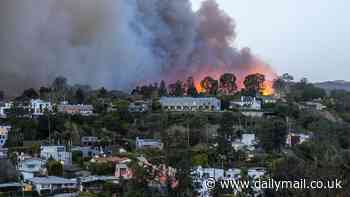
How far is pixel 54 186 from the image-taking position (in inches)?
694

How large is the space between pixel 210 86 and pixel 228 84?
0.83m

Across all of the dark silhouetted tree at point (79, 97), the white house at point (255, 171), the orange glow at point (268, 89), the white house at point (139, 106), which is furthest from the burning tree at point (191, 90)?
the white house at point (255, 171)

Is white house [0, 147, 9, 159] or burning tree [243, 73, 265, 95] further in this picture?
burning tree [243, 73, 265, 95]

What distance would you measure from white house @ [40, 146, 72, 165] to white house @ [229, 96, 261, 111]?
33.5 feet

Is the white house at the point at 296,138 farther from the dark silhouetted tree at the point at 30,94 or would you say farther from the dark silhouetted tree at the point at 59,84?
the dark silhouetted tree at the point at 59,84

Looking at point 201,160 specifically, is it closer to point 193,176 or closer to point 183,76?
point 193,176

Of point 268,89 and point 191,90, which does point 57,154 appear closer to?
point 191,90

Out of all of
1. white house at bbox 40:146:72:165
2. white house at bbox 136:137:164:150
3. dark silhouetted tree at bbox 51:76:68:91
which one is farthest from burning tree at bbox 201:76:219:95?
white house at bbox 40:146:72:165

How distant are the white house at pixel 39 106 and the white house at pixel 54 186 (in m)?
9.35

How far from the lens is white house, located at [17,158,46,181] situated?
19.0 meters

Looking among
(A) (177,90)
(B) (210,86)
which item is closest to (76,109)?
(A) (177,90)

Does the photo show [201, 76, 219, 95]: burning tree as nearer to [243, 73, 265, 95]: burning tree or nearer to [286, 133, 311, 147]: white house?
[243, 73, 265, 95]: burning tree

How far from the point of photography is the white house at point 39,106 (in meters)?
27.2

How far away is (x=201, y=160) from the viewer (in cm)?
1962
